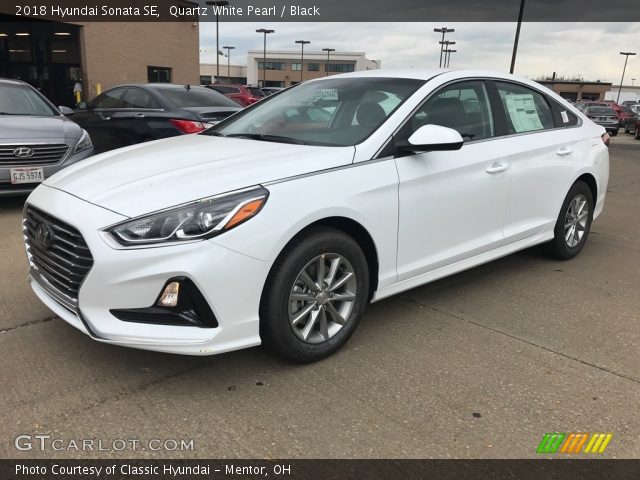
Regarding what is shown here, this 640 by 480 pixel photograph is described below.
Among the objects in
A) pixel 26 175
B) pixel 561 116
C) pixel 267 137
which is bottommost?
pixel 26 175

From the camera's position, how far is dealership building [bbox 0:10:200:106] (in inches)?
890

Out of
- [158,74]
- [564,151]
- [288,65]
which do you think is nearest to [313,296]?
[564,151]

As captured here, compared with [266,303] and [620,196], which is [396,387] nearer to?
[266,303]

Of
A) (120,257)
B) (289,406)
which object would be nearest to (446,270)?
(289,406)

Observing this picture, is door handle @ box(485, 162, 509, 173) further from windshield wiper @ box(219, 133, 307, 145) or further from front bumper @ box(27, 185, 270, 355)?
front bumper @ box(27, 185, 270, 355)

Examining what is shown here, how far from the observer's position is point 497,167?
3.90m

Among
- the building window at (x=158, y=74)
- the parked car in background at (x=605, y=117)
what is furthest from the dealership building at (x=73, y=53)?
the parked car in background at (x=605, y=117)

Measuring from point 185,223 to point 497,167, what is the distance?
2367 millimetres

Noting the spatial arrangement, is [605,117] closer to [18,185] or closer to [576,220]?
[576,220]

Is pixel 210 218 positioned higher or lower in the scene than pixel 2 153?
higher

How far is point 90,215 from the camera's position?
2621 mm

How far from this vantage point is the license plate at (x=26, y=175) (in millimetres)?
5895

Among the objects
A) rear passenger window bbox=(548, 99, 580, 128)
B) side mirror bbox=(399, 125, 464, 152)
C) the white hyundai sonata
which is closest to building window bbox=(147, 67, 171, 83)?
the white hyundai sonata
